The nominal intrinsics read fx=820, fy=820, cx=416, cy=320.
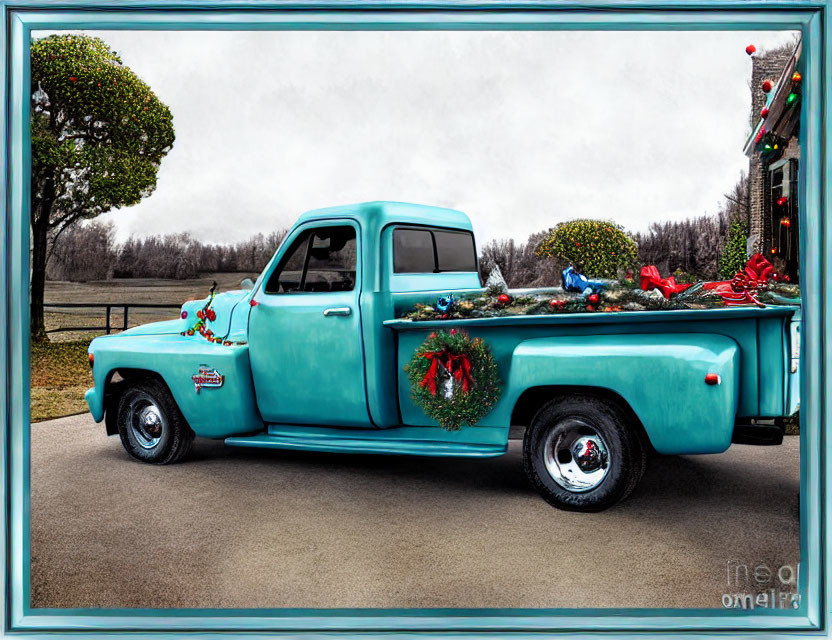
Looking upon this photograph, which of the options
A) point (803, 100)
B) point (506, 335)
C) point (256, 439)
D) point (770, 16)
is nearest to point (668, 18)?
point (770, 16)

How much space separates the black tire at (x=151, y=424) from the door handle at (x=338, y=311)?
1.34 m

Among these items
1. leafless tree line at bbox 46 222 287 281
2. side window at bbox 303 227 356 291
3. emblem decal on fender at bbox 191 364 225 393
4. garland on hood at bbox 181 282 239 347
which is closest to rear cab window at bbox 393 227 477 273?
side window at bbox 303 227 356 291

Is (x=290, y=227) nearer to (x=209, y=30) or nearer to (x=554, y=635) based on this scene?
(x=209, y=30)

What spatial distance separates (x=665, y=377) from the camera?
3.97 m

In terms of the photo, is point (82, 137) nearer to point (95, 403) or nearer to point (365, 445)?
point (95, 403)

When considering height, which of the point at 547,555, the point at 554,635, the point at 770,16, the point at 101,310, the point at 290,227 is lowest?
the point at 554,635

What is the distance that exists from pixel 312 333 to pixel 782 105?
9.33 feet

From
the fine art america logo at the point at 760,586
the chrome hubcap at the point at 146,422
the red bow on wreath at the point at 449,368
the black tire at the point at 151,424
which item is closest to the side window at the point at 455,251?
the red bow on wreath at the point at 449,368

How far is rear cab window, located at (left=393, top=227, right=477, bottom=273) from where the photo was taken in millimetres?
5016

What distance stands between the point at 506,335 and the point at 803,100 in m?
1.83

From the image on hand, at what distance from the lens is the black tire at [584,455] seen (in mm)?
4156

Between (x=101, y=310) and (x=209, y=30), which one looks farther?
(x=101, y=310)

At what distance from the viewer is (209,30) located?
4.12 metres

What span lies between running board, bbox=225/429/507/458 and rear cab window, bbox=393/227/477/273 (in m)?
1.04
